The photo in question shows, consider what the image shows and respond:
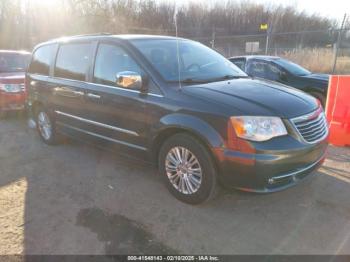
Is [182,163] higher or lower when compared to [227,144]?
lower

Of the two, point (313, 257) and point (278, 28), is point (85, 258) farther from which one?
point (278, 28)

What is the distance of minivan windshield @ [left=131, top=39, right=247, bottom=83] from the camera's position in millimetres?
3786

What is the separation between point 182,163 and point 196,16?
Result: 44.4 metres

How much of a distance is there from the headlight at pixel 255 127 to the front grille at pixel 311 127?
29 cm

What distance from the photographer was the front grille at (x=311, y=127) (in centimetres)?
318

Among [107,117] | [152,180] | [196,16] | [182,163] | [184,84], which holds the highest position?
[196,16]

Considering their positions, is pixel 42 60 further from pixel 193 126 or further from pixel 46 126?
pixel 193 126

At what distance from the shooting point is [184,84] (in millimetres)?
3607

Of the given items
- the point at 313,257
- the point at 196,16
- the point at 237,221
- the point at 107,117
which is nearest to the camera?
the point at 313,257

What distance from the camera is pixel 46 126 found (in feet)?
19.2

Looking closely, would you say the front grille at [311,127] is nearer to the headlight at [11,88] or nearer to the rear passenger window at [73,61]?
the rear passenger window at [73,61]

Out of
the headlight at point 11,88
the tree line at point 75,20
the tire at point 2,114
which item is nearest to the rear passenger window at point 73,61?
the headlight at point 11,88

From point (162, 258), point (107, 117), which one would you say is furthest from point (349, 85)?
point (162, 258)

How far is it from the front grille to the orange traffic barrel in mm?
1910
